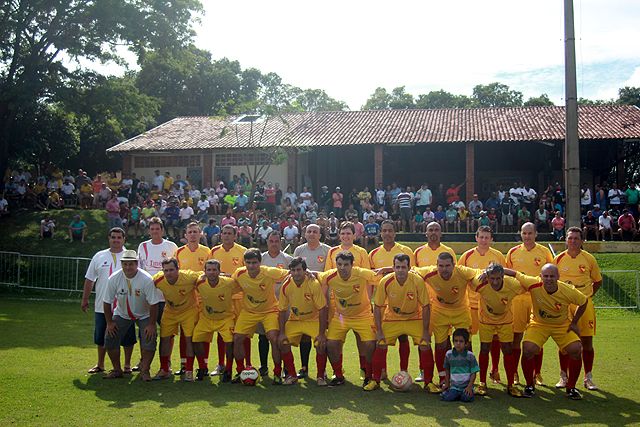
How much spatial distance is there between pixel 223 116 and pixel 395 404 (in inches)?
963

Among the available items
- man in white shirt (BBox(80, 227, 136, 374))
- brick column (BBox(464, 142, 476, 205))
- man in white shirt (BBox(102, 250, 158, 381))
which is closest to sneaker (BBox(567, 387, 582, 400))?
man in white shirt (BBox(102, 250, 158, 381))

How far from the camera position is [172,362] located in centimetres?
1115

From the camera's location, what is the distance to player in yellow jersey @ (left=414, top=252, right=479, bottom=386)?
934cm

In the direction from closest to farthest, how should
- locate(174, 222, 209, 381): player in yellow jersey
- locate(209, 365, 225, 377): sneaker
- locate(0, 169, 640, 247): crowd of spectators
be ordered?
locate(209, 365, 225, 377): sneaker
locate(174, 222, 209, 381): player in yellow jersey
locate(0, 169, 640, 247): crowd of spectators

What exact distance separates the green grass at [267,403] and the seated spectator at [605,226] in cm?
1390

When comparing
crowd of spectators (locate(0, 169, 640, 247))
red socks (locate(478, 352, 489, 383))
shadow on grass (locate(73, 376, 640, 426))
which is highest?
crowd of spectators (locate(0, 169, 640, 247))

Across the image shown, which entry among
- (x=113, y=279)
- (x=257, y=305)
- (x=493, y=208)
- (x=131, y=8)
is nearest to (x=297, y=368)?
(x=257, y=305)

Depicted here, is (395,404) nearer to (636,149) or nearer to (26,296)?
(26,296)

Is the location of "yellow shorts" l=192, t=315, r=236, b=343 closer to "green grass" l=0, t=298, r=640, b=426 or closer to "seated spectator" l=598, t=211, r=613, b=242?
"green grass" l=0, t=298, r=640, b=426

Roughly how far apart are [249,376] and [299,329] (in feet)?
3.17

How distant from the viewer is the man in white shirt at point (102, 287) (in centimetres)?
1007

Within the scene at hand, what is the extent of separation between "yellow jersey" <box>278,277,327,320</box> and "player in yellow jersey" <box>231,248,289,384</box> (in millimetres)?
251

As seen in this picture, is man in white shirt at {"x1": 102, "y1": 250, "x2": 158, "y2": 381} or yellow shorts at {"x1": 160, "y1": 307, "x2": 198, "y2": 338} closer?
man in white shirt at {"x1": 102, "y1": 250, "x2": 158, "y2": 381}

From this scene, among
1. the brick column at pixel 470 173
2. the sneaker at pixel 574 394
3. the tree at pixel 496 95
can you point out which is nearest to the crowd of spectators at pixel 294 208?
the brick column at pixel 470 173
